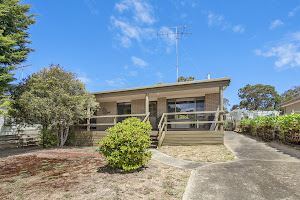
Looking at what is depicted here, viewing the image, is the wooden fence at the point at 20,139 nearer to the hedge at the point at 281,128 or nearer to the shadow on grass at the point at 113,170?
the shadow on grass at the point at 113,170

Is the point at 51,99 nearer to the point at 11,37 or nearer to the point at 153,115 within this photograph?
the point at 11,37

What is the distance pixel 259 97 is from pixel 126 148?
144 feet

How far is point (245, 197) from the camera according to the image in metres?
2.95

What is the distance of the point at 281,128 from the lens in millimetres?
7652

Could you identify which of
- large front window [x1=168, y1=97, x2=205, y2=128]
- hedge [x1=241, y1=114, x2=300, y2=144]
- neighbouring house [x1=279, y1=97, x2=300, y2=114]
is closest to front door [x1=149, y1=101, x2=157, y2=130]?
large front window [x1=168, y1=97, x2=205, y2=128]

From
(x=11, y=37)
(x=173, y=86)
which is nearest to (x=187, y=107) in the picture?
(x=173, y=86)

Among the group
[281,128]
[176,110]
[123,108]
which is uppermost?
[123,108]

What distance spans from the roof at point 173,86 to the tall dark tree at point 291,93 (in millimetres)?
34102

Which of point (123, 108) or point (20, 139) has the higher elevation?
point (123, 108)

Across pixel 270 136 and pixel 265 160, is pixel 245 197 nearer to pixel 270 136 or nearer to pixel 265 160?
pixel 265 160

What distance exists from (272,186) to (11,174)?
6.62 m

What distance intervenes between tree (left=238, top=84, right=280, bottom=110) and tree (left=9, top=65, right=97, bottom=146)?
4116 centimetres

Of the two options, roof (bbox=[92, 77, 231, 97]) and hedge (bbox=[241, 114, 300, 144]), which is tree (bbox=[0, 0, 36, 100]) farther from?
hedge (bbox=[241, 114, 300, 144])

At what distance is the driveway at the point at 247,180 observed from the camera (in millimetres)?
3057
